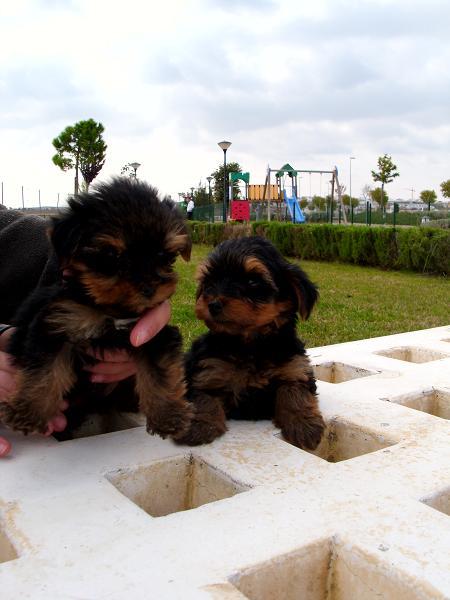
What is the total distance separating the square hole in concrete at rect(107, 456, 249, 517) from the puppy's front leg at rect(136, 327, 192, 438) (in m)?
0.13

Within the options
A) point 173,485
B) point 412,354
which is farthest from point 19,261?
point 412,354

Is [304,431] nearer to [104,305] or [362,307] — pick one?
[104,305]

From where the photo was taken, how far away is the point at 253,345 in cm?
283

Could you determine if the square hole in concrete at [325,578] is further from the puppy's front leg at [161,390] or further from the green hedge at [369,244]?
the green hedge at [369,244]

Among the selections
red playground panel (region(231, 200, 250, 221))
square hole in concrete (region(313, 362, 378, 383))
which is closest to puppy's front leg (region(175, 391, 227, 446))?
square hole in concrete (region(313, 362, 378, 383))

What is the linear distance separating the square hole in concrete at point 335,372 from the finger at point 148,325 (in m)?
1.75

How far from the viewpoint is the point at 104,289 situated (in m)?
2.07

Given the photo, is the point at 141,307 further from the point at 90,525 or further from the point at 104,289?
the point at 90,525

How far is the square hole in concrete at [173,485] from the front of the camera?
7.09ft

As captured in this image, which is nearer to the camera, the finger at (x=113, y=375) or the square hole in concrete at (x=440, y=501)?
the square hole in concrete at (x=440, y=501)


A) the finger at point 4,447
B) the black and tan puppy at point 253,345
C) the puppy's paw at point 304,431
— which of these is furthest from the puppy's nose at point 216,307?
the finger at point 4,447

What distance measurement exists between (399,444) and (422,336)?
2335 millimetres

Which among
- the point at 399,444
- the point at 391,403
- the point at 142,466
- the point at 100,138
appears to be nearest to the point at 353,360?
the point at 391,403

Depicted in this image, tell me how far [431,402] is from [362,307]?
5290 mm
